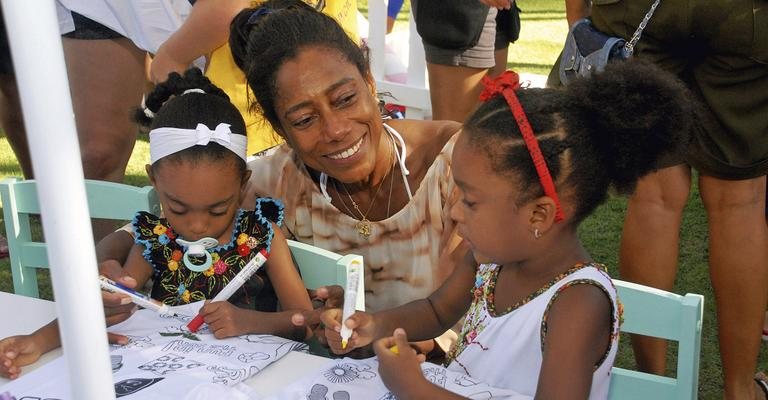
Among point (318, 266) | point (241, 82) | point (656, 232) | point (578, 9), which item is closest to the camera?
point (318, 266)

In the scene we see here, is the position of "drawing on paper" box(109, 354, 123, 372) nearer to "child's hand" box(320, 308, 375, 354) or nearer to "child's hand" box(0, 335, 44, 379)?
"child's hand" box(0, 335, 44, 379)

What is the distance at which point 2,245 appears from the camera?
3775 millimetres

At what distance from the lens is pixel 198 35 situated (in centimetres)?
250

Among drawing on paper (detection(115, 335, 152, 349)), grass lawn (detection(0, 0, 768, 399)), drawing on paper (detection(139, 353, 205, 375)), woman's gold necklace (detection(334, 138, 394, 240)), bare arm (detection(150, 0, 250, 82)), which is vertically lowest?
grass lawn (detection(0, 0, 768, 399))

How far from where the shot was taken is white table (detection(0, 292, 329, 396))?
1508mm

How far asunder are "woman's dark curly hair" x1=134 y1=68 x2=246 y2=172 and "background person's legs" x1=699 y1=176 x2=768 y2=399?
121 cm

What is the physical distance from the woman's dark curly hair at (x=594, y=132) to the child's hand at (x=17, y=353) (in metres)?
0.85

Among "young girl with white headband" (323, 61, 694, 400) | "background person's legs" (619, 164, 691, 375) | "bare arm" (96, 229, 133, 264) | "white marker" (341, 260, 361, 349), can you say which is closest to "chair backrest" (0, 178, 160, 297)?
"bare arm" (96, 229, 133, 264)

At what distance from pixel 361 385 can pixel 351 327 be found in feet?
0.43

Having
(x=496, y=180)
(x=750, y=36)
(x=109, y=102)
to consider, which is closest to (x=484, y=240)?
(x=496, y=180)

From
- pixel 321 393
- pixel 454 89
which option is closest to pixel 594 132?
pixel 321 393

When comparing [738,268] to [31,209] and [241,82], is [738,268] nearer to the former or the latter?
[241,82]

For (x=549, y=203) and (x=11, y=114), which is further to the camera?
(x=11, y=114)

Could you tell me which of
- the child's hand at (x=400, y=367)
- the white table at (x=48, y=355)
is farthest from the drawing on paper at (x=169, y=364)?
the child's hand at (x=400, y=367)
